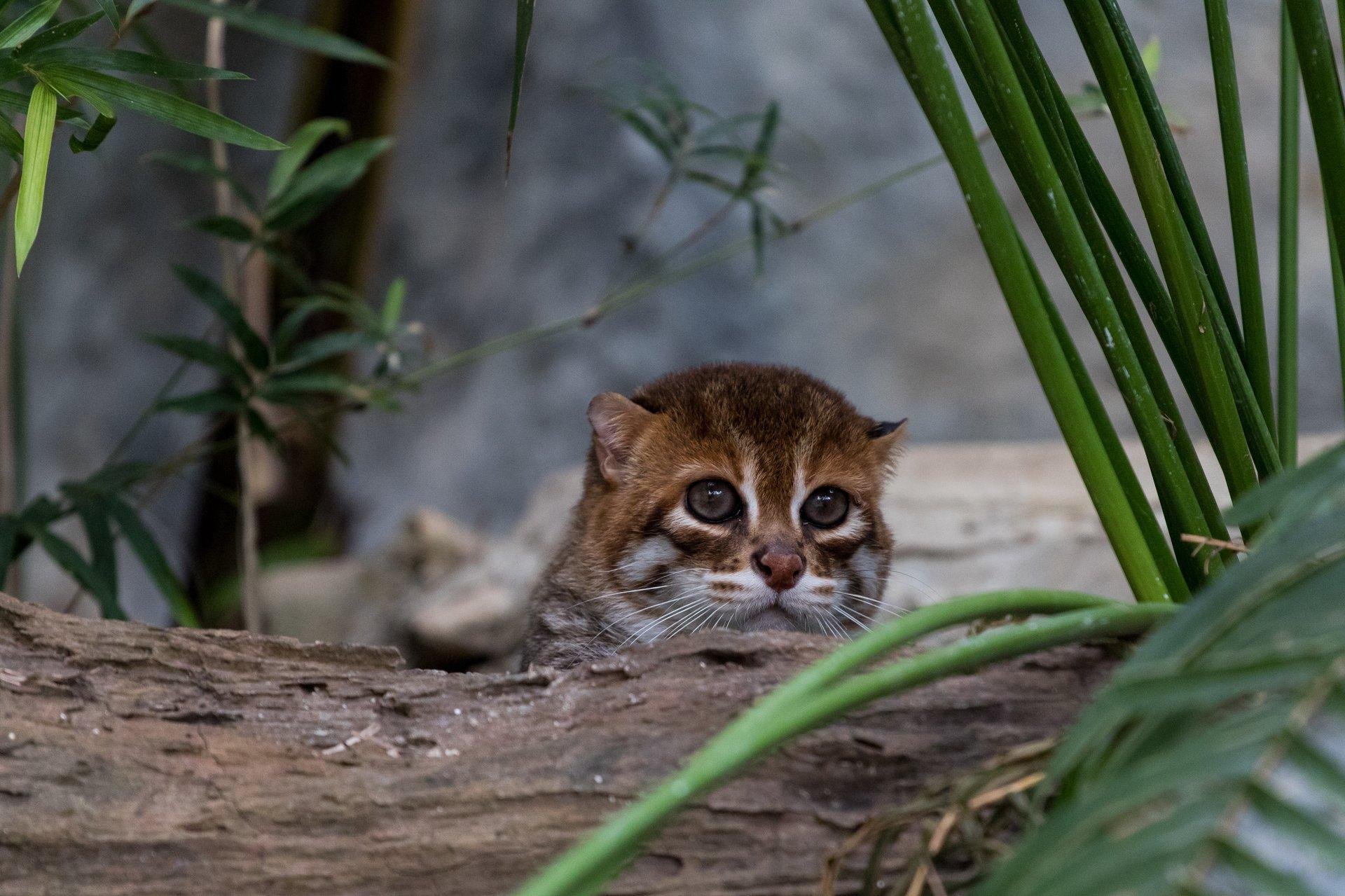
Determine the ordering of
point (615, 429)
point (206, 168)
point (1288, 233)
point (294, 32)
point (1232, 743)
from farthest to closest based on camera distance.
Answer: point (206, 168), point (294, 32), point (615, 429), point (1288, 233), point (1232, 743)

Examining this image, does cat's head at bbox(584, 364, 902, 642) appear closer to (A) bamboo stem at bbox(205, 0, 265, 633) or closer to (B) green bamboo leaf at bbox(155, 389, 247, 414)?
(B) green bamboo leaf at bbox(155, 389, 247, 414)

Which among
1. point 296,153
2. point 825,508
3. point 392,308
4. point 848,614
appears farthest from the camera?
point 392,308

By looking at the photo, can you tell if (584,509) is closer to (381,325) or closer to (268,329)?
(381,325)

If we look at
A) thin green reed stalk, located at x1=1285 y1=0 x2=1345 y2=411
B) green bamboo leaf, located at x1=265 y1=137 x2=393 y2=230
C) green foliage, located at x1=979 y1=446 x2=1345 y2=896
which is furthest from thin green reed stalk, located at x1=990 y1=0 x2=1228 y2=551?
green bamboo leaf, located at x1=265 y1=137 x2=393 y2=230

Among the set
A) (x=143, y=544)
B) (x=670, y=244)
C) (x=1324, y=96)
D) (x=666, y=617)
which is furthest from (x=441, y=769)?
(x=670, y=244)

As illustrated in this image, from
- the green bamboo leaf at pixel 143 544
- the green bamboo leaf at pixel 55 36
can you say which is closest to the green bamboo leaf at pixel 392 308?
the green bamboo leaf at pixel 143 544

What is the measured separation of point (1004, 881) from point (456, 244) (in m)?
8.30

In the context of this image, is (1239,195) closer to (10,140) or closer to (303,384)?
(10,140)

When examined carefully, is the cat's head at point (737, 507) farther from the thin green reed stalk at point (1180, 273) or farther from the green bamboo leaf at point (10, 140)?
the green bamboo leaf at point (10, 140)

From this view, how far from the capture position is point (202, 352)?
3824mm

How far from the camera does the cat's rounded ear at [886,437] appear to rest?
137 inches

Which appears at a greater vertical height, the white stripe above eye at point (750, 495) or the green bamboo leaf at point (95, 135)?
the green bamboo leaf at point (95, 135)

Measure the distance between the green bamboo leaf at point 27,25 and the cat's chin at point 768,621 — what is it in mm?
1968

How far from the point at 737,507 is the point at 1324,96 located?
1.65 metres
